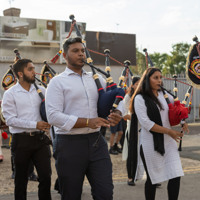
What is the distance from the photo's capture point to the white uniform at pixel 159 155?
12.6 ft

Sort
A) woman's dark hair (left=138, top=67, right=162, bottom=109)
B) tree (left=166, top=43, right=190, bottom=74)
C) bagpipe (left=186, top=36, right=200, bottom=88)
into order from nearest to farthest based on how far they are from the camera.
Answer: woman's dark hair (left=138, top=67, right=162, bottom=109) < bagpipe (left=186, top=36, right=200, bottom=88) < tree (left=166, top=43, right=190, bottom=74)

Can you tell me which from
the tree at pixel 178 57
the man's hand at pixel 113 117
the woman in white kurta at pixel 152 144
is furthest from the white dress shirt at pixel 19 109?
the tree at pixel 178 57

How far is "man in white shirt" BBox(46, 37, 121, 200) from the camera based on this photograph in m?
3.00

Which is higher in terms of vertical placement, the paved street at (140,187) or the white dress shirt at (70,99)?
the white dress shirt at (70,99)

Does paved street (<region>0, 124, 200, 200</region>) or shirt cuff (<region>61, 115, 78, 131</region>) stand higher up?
shirt cuff (<region>61, 115, 78, 131</region>)

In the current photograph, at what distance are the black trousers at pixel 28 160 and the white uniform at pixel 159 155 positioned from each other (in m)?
1.15

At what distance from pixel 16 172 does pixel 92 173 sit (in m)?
1.40

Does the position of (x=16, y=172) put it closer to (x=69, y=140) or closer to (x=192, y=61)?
(x=69, y=140)

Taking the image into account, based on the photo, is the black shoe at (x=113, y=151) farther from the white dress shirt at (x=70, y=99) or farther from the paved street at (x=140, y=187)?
the white dress shirt at (x=70, y=99)

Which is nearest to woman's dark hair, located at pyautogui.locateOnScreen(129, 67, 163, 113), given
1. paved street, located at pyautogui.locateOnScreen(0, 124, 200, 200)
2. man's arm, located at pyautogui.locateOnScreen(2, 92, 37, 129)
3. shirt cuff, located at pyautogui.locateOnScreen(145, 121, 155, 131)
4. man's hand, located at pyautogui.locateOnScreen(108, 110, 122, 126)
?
shirt cuff, located at pyautogui.locateOnScreen(145, 121, 155, 131)

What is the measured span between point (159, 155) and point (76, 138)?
1.24 metres

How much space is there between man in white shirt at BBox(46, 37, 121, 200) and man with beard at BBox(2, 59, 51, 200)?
1.01 metres

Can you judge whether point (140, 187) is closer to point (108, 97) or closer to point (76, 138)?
point (76, 138)

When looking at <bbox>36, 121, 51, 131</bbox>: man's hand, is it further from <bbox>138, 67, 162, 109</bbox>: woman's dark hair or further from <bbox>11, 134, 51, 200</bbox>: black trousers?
<bbox>138, 67, 162, 109</bbox>: woman's dark hair
